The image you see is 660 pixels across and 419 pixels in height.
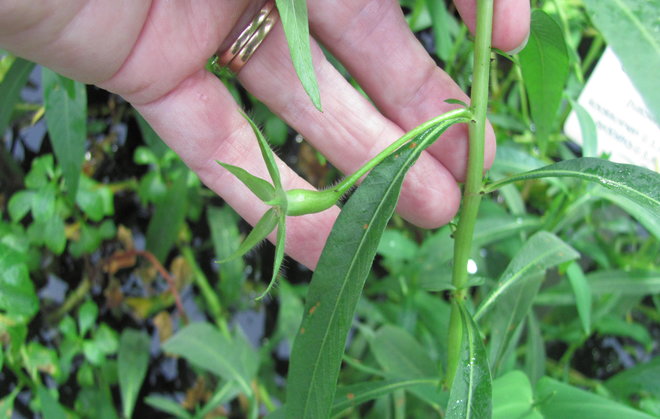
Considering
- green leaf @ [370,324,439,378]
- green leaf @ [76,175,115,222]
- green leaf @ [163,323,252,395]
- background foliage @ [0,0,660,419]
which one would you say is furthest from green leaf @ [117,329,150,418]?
green leaf @ [370,324,439,378]

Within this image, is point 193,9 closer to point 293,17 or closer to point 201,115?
point 201,115

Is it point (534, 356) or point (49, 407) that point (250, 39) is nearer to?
point (49, 407)

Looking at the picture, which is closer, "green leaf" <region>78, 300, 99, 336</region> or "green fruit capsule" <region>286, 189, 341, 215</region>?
"green fruit capsule" <region>286, 189, 341, 215</region>

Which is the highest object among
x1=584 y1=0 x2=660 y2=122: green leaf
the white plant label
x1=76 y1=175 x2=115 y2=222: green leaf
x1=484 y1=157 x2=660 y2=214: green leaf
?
the white plant label

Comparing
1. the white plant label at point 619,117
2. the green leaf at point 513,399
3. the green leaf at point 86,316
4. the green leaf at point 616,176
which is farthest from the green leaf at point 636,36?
the green leaf at point 86,316

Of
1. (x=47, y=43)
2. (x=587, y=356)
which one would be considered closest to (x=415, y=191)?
(x=47, y=43)

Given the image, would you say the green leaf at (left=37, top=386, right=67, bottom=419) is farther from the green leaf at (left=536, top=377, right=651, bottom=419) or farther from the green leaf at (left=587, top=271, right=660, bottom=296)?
the green leaf at (left=587, top=271, right=660, bottom=296)
